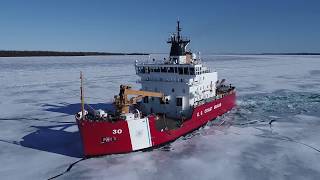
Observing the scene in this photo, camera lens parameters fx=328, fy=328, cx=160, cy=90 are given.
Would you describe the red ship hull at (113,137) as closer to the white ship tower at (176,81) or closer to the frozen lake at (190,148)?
the frozen lake at (190,148)

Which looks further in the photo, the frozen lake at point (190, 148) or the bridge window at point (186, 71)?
the bridge window at point (186, 71)

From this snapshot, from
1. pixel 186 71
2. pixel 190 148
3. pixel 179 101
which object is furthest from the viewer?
pixel 179 101

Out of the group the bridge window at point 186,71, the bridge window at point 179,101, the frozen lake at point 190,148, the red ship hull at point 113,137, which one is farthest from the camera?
the bridge window at point 179,101

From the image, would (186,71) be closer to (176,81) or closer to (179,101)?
(176,81)

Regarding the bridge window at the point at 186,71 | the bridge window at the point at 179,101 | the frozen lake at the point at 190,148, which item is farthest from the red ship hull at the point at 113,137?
the bridge window at the point at 186,71

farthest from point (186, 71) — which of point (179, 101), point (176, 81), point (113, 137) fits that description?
point (113, 137)

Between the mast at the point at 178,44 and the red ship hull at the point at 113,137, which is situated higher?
the mast at the point at 178,44

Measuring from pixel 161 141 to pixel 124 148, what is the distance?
1723mm

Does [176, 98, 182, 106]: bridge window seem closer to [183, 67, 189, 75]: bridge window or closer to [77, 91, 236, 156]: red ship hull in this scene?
[183, 67, 189, 75]: bridge window

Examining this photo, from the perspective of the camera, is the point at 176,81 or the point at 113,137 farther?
the point at 176,81

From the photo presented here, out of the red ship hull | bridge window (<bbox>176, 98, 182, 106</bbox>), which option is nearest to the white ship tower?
bridge window (<bbox>176, 98, 182, 106</bbox>)

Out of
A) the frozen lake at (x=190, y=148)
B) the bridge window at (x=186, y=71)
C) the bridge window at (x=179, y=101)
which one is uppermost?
the bridge window at (x=186, y=71)

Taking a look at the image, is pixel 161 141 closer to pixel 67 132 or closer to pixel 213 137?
pixel 213 137

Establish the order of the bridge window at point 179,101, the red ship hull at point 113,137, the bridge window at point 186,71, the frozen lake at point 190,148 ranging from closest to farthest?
the frozen lake at point 190,148
the red ship hull at point 113,137
the bridge window at point 186,71
the bridge window at point 179,101
